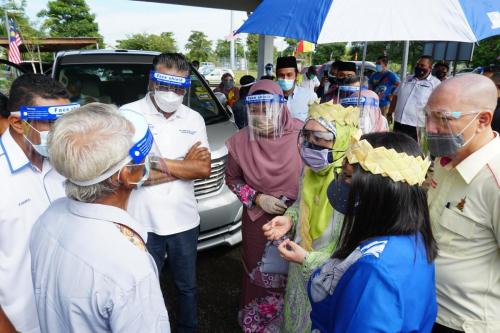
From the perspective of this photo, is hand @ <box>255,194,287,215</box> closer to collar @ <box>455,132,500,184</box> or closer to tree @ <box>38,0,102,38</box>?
collar @ <box>455,132,500,184</box>

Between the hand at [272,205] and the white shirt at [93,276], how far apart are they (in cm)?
124

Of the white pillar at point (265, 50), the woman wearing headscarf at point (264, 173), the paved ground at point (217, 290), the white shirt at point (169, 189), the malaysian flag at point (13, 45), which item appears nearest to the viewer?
the white shirt at point (169, 189)

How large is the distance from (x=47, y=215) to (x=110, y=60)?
3348 millimetres

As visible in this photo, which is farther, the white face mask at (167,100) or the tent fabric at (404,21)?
the white face mask at (167,100)

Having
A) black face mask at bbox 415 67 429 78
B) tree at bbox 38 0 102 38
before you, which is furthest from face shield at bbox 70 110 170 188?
tree at bbox 38 0 102 38

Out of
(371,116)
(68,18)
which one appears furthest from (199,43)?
(371,116)

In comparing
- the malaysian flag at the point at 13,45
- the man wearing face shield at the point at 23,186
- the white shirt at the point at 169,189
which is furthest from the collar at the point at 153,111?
the malaysian flag at the point at 13,45

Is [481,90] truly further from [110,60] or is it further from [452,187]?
[110,60]

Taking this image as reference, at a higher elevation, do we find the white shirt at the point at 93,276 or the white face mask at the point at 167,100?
the white face mask at the point at 167,100

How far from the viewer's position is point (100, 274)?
1013 millimetres

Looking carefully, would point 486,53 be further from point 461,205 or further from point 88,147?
point 88,147

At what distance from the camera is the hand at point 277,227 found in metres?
1.89

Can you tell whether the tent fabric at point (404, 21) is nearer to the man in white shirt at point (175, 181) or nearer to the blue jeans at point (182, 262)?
the man in white shirt at point (175, 181)

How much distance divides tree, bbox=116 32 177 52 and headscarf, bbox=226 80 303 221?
4960 cm
